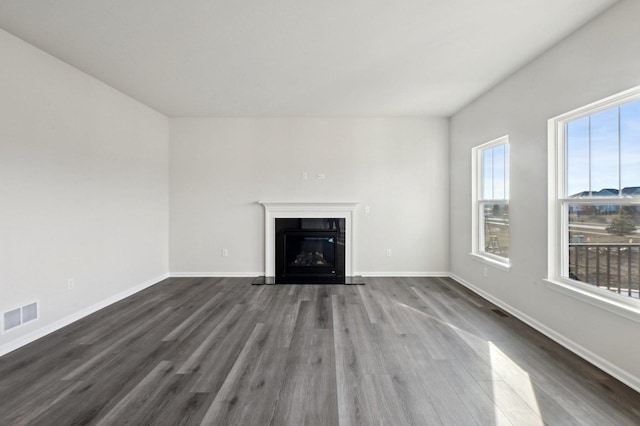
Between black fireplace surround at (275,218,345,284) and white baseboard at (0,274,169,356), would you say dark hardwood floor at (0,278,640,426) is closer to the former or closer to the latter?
white baseboard at (0,274,169,356)

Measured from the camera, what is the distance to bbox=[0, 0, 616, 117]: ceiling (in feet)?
6.64

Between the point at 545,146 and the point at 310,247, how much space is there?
3.33 metres

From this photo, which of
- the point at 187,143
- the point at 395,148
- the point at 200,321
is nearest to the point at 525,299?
the point at 395,148

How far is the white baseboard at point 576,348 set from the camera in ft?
6.09

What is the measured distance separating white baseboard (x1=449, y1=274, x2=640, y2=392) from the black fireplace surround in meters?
2.24

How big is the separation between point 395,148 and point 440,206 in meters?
1.25

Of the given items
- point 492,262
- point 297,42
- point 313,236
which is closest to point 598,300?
point 492,262

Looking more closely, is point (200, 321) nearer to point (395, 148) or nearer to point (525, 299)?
point (525, 299)

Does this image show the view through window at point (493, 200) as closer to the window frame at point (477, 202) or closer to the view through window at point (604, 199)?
the window frame at point (477, 202)

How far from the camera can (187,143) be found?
4625 mm

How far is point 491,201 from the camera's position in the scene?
3641 millimetres

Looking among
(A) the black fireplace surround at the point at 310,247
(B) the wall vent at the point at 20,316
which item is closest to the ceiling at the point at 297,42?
(A) the black fireplace surround at the point at 310,247

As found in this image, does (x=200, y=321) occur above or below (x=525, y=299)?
below

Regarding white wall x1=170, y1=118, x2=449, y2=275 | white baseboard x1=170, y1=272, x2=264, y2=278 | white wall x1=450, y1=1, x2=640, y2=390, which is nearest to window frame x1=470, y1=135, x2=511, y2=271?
white wall x1=450, y1=1, x2=640, y2=390
